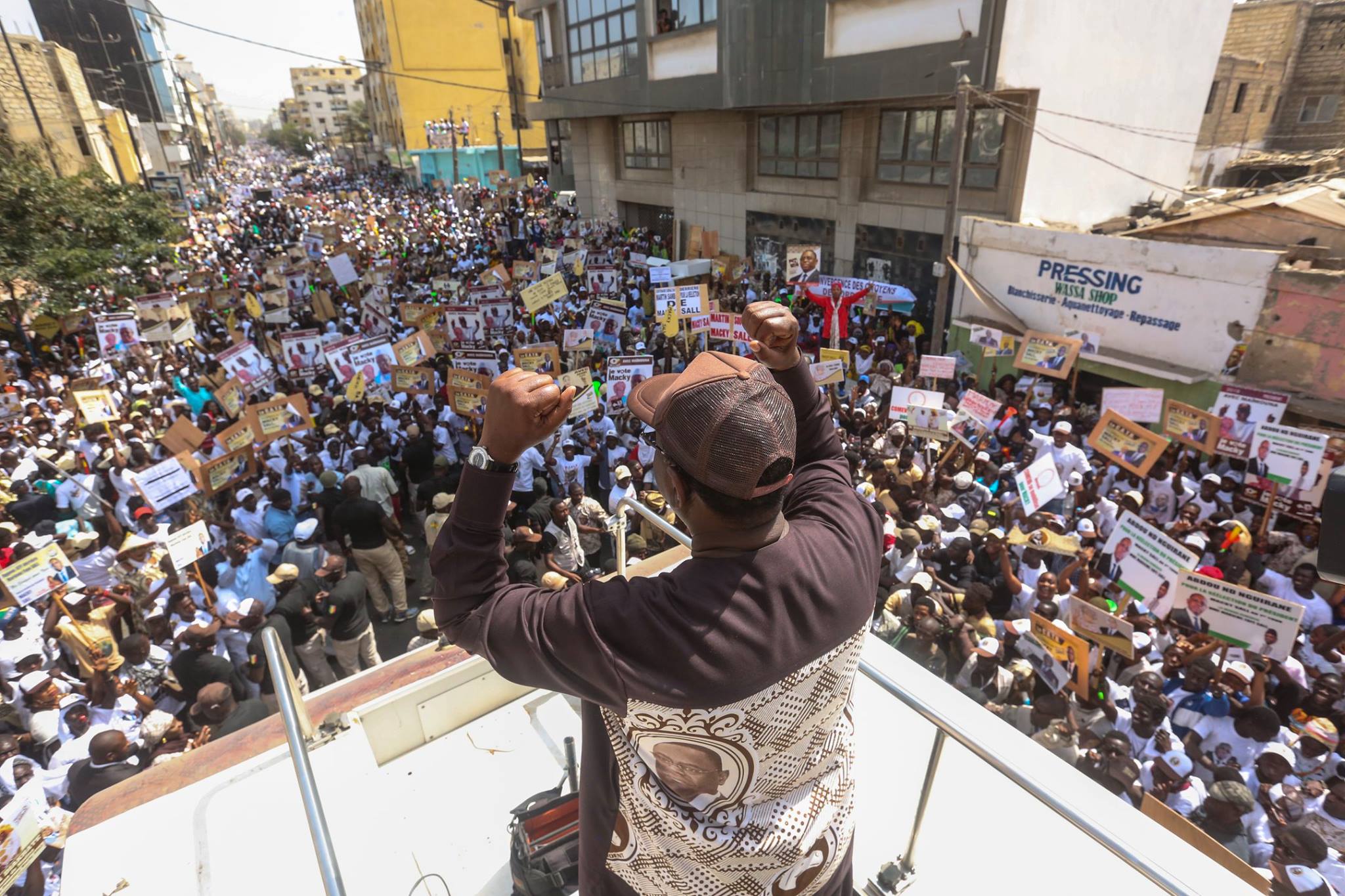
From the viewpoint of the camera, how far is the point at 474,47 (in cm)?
4853

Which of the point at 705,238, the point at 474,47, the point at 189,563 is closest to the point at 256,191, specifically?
the point at 474,47

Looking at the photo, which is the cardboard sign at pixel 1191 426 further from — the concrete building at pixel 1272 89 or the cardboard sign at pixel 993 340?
the concrete building at pixel 1272 89

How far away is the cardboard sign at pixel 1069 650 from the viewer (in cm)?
453

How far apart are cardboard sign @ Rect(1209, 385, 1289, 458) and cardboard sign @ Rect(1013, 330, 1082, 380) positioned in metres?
1.71

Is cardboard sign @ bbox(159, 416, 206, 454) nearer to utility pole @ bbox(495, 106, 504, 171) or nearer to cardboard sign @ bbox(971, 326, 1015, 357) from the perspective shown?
cardboard sign @ bbox(971, 326, 1015, 357)

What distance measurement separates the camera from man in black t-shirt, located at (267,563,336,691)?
5441mm

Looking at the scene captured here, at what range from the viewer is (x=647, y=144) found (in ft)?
78.2

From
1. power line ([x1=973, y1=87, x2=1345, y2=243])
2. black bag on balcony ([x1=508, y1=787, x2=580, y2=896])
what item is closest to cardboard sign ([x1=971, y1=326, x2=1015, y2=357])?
power line ([x1=973, y1=87, x2=1345, y2=243])

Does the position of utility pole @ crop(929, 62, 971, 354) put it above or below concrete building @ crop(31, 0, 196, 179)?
below

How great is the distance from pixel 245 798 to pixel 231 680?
9.06 feet

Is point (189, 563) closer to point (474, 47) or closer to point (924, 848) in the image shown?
point (924, 848)

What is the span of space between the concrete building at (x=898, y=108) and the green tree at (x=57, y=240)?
13.7 m

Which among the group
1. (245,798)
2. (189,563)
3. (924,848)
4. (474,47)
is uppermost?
(474,47)

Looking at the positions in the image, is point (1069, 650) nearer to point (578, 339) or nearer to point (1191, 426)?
point (1191, 426)
